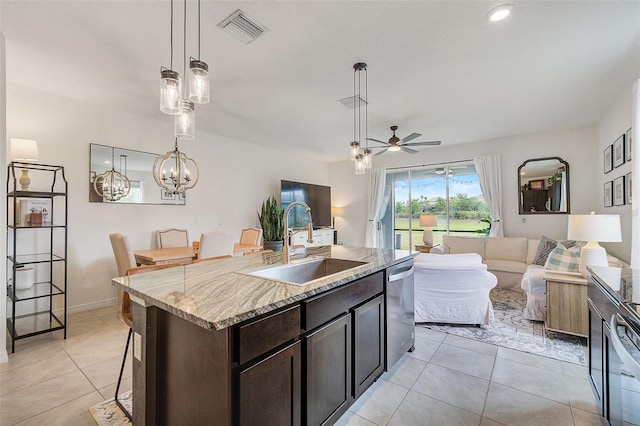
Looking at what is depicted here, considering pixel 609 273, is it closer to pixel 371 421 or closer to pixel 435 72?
pixel 371 421

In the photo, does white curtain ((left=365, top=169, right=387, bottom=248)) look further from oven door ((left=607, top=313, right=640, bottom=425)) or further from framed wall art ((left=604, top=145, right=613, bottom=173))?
oven door ((left=607, top=313, right=640, bottom=425))

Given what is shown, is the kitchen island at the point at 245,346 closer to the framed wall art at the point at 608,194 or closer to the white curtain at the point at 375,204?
the framed wall art at the point at 608,194

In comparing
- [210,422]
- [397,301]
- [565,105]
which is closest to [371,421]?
[397,301]

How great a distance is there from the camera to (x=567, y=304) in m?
2.64

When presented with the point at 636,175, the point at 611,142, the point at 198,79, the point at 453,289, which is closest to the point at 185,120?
the point at 198,79

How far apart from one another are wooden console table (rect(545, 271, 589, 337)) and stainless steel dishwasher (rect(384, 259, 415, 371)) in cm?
142

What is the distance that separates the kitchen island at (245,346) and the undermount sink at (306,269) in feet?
0.37

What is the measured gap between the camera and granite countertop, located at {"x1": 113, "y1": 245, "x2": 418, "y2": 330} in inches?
41.3

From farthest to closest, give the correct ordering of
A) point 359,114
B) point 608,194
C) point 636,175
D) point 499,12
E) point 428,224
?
point 428,224 → point 359,114 → point 608,194 → point 636,175 → point 499,12

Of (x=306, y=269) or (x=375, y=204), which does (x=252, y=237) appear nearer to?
(x=306, y=269)

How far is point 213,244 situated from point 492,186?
514 cm

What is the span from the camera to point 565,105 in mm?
3738

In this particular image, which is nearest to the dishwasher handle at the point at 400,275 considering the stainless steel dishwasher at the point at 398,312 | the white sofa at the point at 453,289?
the stainless steel dishwasher at the point at 398,312

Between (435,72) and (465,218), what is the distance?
389cm
